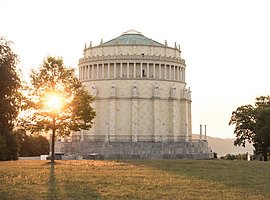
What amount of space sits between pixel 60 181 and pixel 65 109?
2536 centimetres

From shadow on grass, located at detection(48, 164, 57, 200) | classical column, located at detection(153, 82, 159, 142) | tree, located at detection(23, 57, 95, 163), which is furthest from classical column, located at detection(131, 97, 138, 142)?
shadow on grass, located at detection(48, 164, 57, 200)

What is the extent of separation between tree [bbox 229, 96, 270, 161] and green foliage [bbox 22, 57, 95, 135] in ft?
99.8

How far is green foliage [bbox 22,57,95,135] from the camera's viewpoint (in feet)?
164

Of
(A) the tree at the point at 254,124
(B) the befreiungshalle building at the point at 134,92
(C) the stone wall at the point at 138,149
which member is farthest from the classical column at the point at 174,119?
(A) the tree at the point at 254,124

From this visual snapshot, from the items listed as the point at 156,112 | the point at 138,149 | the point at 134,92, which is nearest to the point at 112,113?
the point at 134,92

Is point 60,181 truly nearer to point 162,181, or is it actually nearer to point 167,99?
point 162,181

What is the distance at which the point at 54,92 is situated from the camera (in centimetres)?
4991

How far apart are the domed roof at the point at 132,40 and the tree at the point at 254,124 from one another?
23.9m

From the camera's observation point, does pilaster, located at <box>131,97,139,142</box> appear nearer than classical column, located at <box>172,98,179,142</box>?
Yes

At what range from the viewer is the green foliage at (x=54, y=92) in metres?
49.8

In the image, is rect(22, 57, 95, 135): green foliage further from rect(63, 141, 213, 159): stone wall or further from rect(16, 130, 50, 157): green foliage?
rect(16, 130, 50, 157): green foliage

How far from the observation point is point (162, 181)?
26.6 m

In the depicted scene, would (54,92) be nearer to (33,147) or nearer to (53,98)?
(53,98)

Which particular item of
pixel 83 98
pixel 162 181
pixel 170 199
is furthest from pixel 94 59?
pixel 170 199
